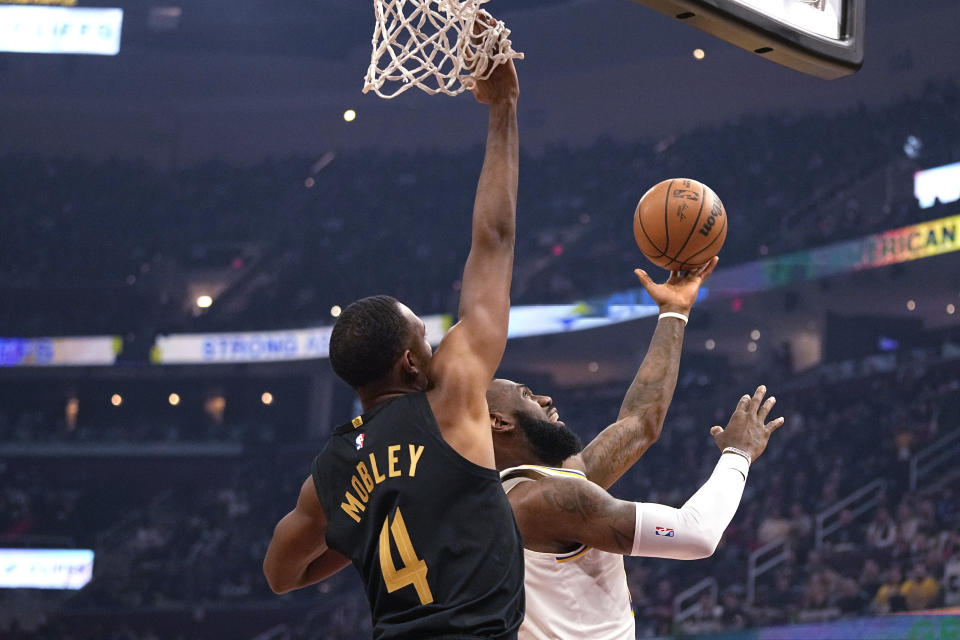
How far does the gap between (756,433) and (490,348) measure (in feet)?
3.77

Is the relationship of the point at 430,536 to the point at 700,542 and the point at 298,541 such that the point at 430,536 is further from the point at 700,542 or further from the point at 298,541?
the point at 700,542

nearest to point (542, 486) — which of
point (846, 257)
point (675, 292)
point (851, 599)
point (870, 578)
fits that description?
point (675, 292)

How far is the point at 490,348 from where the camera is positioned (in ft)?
6.30

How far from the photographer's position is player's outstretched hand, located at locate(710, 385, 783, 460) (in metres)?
2.73

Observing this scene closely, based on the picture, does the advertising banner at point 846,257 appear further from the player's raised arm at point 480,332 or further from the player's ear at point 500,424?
the player's raised arm at point 480,332

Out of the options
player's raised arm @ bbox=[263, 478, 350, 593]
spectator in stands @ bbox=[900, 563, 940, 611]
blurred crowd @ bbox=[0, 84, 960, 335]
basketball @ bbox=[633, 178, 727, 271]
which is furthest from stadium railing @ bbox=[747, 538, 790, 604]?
player's raised arm @ bbox=[263, 478, 350, 593]

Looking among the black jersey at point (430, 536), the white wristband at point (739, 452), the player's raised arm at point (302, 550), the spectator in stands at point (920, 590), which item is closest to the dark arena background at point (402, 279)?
the spectator in stands at point (920, 590)

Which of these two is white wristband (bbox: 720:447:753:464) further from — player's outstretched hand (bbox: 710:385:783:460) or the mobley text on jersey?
the mobley text on jersey

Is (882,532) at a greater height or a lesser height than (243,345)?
lesser

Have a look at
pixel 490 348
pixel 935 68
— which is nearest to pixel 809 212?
pixel 935 68

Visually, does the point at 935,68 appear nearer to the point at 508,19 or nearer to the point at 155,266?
the point at 508,19

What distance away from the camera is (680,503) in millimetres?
13094

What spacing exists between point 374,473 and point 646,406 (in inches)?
51.7

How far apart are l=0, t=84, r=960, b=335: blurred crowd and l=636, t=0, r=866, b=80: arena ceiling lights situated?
12.0 meters
